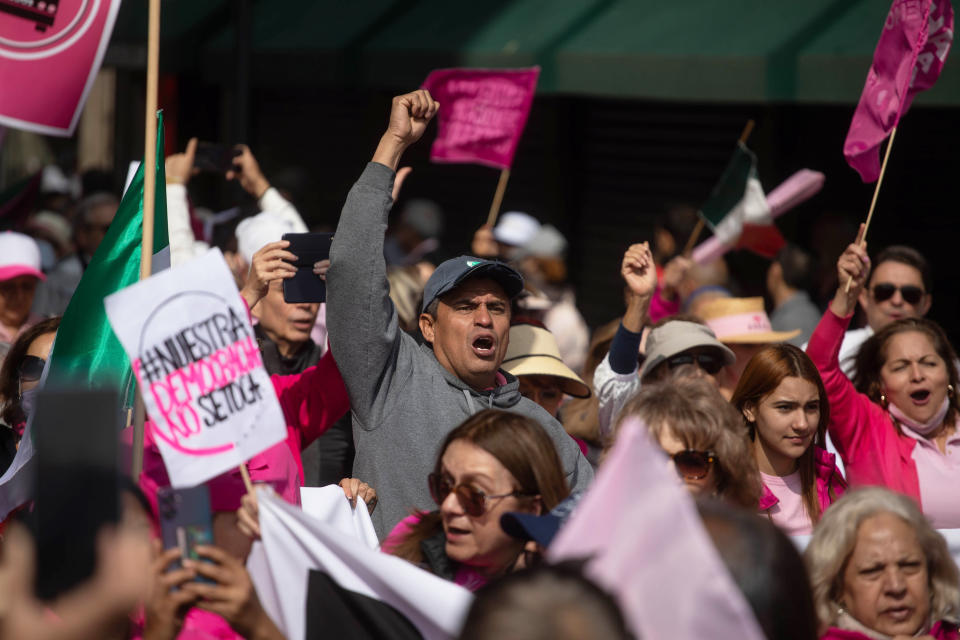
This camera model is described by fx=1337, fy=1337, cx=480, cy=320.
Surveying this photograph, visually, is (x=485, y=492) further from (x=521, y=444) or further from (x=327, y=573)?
(x=327, y=573)

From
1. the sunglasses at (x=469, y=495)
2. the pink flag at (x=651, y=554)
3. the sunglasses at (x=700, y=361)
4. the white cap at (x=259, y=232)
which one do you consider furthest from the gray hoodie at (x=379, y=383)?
the white cap at (x=259, y=232)

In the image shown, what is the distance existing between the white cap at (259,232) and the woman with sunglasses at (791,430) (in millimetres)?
2471

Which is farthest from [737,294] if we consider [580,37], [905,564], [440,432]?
[905,564]

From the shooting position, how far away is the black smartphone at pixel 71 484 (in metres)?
2.25

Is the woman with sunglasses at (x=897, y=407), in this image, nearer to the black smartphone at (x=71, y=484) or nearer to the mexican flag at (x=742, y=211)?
the mexican flag at (x=742, y=211)

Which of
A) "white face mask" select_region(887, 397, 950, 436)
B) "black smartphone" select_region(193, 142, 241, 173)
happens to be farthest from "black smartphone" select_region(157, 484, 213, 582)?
"black smartphone" select_region(193, 142, 241, 173)

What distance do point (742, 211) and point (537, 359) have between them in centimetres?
285

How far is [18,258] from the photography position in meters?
6.57

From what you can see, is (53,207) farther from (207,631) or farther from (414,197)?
(207,631)

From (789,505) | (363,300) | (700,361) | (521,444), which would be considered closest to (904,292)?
(700,361)

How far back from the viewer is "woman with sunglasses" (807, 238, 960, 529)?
4.95 meters

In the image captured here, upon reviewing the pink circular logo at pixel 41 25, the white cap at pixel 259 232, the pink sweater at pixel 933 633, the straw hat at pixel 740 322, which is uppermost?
the pink circular logo at pixel 41 25

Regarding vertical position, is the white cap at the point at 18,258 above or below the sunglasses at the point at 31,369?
above

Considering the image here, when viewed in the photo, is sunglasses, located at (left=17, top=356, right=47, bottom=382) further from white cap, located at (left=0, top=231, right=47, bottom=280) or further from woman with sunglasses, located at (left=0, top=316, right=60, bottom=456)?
white cap, located at (left=0, top=231, right=47, bottom=280)
